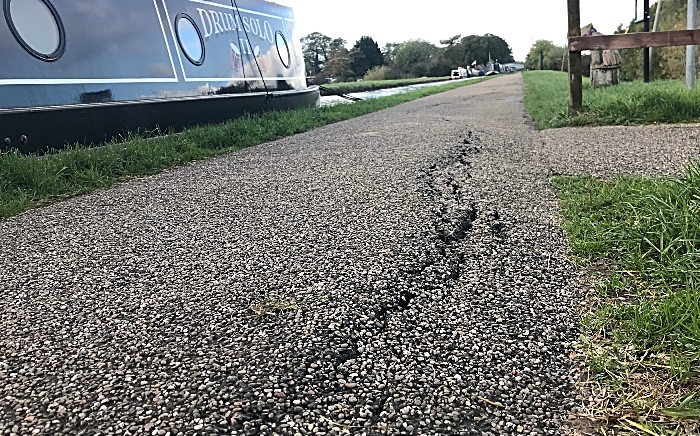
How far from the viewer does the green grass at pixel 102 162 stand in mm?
4008

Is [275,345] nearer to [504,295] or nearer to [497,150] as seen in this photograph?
[504,295]

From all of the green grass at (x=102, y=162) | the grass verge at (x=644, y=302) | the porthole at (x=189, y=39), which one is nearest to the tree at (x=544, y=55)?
the porthole at (x=189, y=39)

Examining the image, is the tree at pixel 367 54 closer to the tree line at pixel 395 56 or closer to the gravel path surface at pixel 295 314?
the tree line at pixel 395 56

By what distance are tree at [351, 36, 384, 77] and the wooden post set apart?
198 ft

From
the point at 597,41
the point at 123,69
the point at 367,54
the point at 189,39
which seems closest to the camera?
the point at 123,69

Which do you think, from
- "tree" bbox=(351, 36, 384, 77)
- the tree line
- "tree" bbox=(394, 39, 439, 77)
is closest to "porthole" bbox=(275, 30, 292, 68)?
the tree line

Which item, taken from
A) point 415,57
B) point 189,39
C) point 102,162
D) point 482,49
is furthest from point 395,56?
point 102,162

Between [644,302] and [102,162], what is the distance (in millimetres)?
4251

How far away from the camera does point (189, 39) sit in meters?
7.77

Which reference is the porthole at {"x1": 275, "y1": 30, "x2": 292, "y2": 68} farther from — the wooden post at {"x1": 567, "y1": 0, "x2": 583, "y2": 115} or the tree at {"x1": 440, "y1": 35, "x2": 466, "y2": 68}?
the tree at {"x1": 440, "y1": 35, "x2": 466, "y2": 68}

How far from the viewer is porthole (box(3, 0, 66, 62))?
202 inches

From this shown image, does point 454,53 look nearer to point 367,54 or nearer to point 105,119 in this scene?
point 367,54

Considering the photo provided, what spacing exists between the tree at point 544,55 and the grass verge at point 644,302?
56.8 meters

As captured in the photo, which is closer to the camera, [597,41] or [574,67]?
[597,41]
